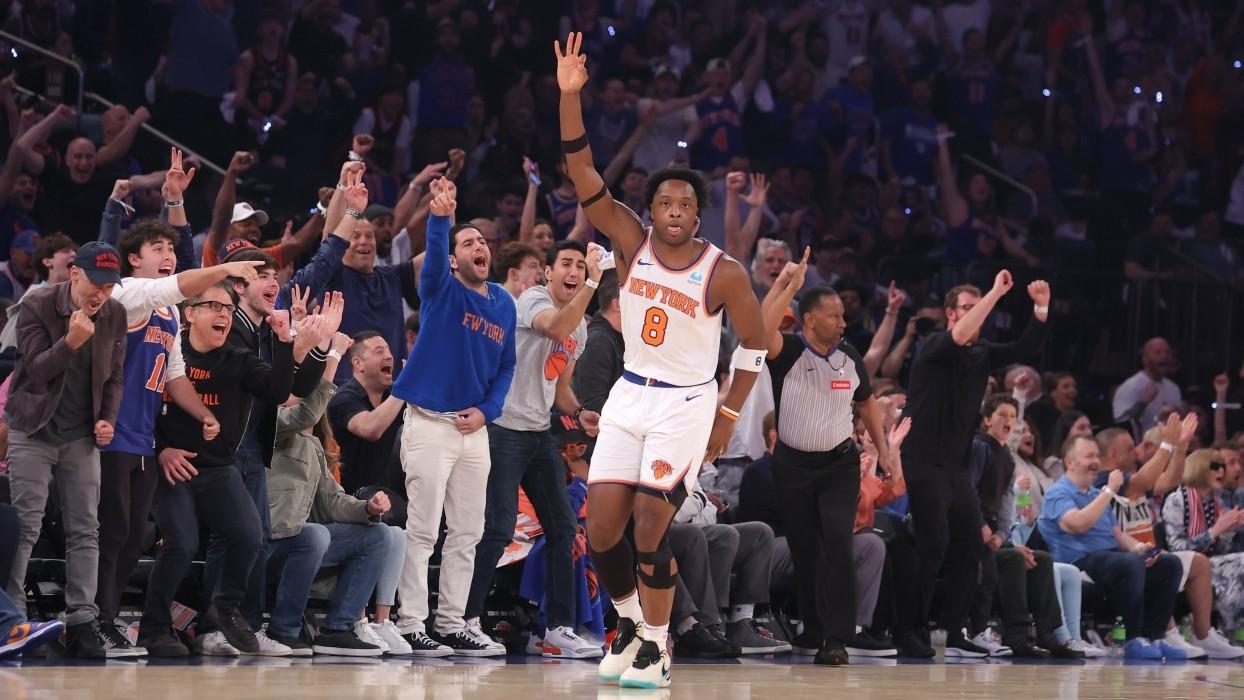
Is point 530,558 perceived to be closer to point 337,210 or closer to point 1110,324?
point 337,210

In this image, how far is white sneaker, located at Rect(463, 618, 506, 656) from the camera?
8258 millimetres

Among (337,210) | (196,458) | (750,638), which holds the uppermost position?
(337,210)

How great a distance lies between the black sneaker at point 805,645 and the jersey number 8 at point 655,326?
291 cm

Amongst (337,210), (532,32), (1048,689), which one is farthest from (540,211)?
(1048,689)

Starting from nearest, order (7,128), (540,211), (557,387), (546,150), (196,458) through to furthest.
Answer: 1. (196,458)
2. (557,387)
3. (7,128)
4. (540,211)
5. (546,150)

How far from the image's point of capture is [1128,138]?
1656cm

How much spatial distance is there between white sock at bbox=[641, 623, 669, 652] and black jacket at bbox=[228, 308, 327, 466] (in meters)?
2.21

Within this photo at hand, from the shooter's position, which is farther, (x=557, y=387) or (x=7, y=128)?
(x=7, y=128)

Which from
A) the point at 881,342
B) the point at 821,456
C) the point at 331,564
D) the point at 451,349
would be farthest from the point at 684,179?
the point at 881,342

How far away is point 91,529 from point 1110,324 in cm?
981

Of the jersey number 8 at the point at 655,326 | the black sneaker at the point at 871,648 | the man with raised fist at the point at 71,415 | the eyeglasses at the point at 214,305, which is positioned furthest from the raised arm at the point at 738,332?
the black sneaker at the point at 871,648

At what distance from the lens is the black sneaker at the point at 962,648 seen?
32.8 ft

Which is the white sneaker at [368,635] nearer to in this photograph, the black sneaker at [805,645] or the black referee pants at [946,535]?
the black sneaker at [805,645]

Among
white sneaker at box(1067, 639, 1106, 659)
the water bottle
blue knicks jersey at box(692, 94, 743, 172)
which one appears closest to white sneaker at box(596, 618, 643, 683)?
white sneaker at box(1067, 639, 1106, 659)
